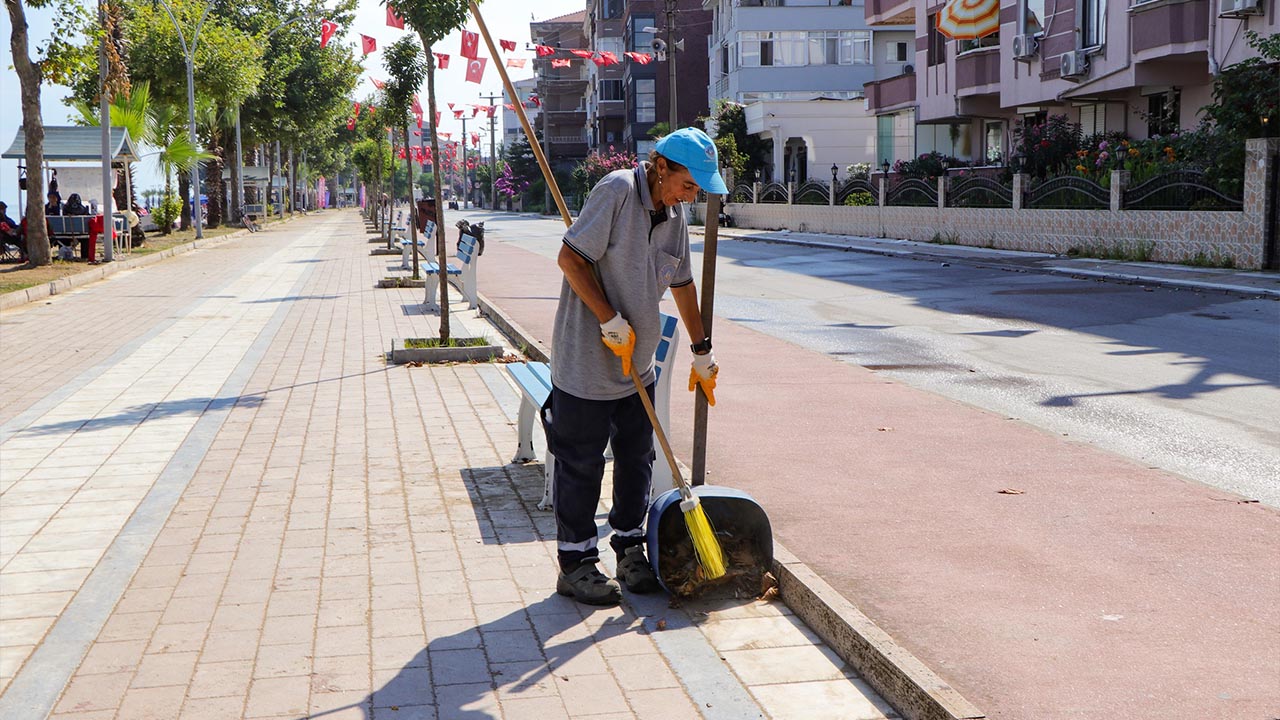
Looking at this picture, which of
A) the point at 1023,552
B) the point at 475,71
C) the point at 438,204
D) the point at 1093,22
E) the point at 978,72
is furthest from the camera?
the point at 978,72

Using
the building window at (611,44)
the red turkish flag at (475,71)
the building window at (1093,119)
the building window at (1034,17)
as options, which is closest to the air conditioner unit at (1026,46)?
the building window at (1034,17)

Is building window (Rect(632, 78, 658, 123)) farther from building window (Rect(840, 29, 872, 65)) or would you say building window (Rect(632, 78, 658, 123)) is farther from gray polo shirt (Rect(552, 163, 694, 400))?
gray polo shirt (Rect(552, 163, 694, 400))

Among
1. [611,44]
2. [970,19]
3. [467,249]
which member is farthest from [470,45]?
[611,44]

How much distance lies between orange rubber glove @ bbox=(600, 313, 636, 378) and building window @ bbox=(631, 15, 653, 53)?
75833 millimetres

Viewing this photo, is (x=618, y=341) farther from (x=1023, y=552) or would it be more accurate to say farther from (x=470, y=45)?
(x=470, y=45)

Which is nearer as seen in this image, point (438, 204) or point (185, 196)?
point (438, 204)

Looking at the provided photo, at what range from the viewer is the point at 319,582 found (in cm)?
496

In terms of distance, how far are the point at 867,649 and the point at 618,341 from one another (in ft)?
4.29

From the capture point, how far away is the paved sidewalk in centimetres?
1642

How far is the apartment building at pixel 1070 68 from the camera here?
77.4 ft

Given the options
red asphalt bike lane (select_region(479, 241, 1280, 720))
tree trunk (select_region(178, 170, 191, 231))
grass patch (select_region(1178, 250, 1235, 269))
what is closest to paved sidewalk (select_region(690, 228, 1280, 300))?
grass patch (select_region(1178, 250, 1235, 269))

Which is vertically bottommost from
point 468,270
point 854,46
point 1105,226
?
point 468,270

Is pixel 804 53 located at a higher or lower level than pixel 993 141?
higher

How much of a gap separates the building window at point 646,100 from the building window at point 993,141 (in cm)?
4317
